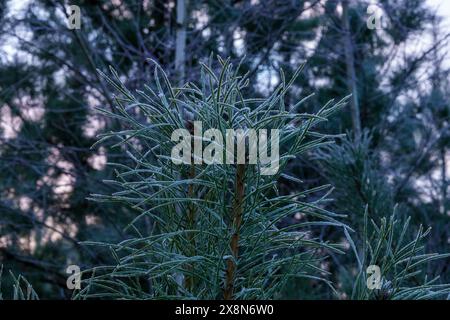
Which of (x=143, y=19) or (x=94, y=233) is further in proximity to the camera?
(x=94, y=233)

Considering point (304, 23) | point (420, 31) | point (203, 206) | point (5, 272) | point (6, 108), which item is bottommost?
point (5, 272)

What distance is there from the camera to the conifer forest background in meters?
0.70

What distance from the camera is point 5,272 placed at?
→ 4.80 metres

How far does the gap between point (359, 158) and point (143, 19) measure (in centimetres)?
273

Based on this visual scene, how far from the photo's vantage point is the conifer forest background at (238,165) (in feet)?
2.28

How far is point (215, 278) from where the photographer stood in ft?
2.26

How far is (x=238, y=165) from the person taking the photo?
A: 70cm

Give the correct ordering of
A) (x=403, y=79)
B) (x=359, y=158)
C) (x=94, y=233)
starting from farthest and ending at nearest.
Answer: (x=94, y=233)
(x=403, y=79)
(x=359, y=158)

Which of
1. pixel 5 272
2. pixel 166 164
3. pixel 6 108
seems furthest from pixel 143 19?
pixel 166 164

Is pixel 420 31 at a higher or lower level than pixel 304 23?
lower

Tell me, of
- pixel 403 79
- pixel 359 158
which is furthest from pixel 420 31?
pixel 359 158
